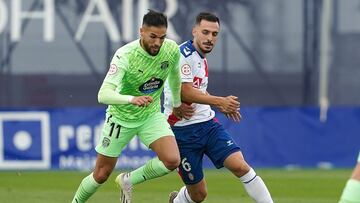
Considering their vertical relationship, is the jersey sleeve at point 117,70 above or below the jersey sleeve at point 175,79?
above

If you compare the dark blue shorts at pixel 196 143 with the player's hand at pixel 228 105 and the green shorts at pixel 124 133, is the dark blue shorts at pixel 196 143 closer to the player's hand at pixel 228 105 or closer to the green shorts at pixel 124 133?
the green shorts at pixel 124 133

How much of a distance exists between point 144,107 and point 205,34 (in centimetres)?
104

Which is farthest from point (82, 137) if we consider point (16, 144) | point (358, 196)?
point (358, 196)

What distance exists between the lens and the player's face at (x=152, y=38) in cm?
1166

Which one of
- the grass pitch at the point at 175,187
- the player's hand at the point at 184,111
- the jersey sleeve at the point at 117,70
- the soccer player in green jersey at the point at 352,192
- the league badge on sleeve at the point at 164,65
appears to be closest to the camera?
the soccer player in green jersey at the point at 352,192

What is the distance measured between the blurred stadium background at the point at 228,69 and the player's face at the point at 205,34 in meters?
10.1

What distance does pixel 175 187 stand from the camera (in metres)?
17.8

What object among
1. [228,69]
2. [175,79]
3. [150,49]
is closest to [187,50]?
[175,79]

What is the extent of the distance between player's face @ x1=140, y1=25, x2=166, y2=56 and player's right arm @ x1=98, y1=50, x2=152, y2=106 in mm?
276

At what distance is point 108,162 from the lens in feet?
39.5

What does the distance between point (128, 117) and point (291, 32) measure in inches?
483

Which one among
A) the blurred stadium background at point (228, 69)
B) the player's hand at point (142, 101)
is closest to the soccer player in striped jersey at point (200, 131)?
the player's hand at point (142, 101)

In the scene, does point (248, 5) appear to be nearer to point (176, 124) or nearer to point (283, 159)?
point (283, 159)

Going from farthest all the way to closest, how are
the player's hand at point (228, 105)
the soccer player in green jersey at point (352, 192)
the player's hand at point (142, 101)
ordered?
the player's hand at point (228, 105)
the player's hand at point (142, 101)
the soccer player in green jersey at point (352, 192)
